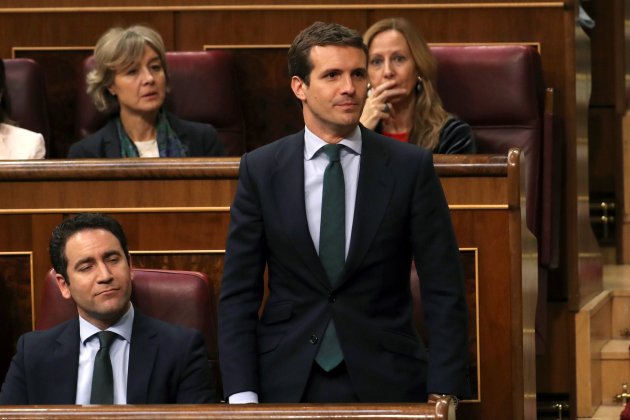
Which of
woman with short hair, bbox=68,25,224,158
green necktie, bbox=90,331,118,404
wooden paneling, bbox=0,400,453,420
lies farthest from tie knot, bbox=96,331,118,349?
woman with short hair, bbox=68,25,224,158

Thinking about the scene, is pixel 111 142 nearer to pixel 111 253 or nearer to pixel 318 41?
pixel 111 253

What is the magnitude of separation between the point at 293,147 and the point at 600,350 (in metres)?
1.02

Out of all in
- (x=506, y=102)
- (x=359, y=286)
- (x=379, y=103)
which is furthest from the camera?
(x=506, y=102)

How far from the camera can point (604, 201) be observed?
8.39 feet

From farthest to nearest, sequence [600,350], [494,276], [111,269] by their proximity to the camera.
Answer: [600,350] < [494,276] < [111,269]

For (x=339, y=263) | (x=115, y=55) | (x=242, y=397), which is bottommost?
(x=242, y=397)

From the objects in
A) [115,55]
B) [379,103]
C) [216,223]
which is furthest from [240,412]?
[115,55]

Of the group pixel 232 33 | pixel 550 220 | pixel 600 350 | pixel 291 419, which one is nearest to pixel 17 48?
pixel 232 33

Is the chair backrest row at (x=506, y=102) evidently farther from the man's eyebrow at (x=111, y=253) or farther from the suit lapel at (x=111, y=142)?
the man's eyebrow at (x=111, y=253)

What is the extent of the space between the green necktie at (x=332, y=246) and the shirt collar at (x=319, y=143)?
0.11 ft

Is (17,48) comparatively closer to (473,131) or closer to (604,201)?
(473,131)

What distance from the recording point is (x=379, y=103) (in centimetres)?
183

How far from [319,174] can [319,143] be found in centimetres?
3

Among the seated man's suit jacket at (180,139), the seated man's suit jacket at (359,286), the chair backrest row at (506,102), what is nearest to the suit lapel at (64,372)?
the seated man's suit jacket at (359,286)
